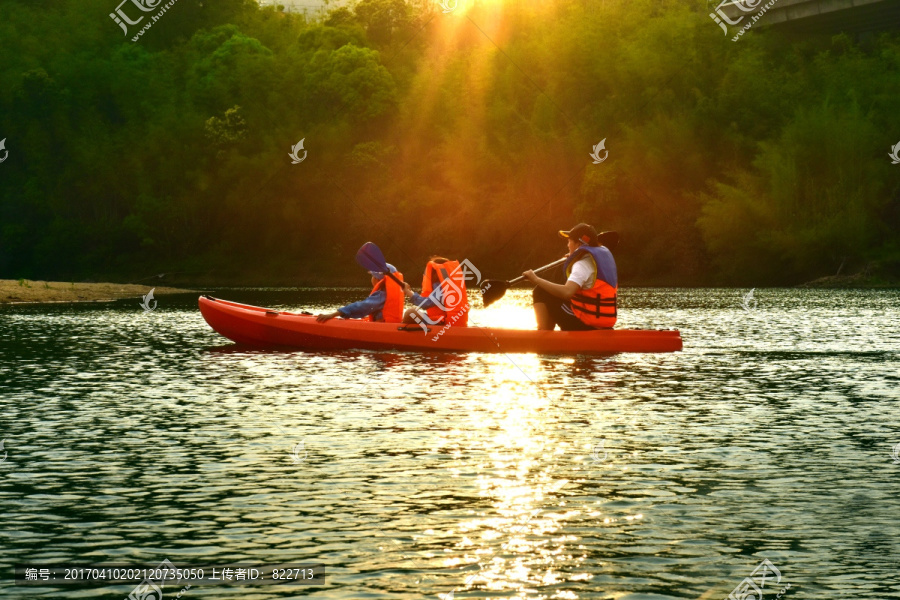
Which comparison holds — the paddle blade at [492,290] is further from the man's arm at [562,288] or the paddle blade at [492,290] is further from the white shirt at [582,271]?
the white shirt at [582,271]

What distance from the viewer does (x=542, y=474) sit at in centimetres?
823

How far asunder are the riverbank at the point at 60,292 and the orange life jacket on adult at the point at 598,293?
2358cm

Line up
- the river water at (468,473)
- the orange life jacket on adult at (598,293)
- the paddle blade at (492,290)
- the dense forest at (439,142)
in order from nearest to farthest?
the river water at (468,473) → the orange life jacket on adult at (598,293) → the paddle blade at (492,290) → the dense forest at (439,142)

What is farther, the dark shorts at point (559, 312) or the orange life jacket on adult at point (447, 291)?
the orange life jacket on adult at point (447, 291)

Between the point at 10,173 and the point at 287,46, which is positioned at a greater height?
the point at 287,46

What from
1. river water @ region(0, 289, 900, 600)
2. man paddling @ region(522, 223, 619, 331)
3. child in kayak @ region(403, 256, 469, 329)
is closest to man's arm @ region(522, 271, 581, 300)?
man paddling @ region(522, 223, 619, 331)

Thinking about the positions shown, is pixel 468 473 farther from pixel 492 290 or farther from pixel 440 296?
pixel 440 296

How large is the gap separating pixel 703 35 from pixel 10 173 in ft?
111

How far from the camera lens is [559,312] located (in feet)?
52.4

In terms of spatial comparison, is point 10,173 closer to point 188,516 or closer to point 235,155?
point 235,155

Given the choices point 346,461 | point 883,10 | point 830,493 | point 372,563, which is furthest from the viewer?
point 883,10

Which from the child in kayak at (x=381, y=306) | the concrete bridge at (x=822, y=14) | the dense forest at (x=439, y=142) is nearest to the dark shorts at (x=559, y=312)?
the child in kayak at (x=381, y=306)

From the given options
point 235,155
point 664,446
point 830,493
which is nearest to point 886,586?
point 830,493

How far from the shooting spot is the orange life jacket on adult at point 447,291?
53.4ft
